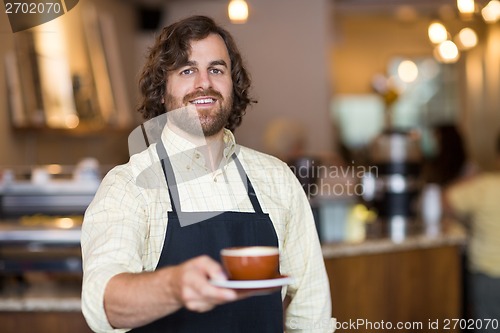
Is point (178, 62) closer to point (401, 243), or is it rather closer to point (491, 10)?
point (491, 10)

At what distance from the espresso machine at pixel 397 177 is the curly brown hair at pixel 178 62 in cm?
214

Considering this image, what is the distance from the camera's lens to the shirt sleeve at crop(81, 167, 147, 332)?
53.9 inches

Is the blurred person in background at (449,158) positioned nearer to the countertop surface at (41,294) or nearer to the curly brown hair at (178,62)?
the countertop surface at (41,294)

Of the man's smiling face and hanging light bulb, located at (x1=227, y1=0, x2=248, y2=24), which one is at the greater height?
hanging light bulb, located at (x1=227, y1=0, x2=248, y2=24)

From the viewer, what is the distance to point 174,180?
173cm

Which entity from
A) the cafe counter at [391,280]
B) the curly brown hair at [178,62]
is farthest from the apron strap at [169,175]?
the cafe counter at [391,280]

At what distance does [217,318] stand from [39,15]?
95 cm

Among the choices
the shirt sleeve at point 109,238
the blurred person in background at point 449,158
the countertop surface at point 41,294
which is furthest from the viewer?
the blurred person in background at point 449,158

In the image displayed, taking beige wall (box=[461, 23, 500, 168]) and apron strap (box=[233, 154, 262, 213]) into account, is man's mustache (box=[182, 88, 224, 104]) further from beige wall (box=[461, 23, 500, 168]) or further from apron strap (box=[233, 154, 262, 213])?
beige wall (box=[461, 23, 500, 168])

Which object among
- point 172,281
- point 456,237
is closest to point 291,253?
point 172,281

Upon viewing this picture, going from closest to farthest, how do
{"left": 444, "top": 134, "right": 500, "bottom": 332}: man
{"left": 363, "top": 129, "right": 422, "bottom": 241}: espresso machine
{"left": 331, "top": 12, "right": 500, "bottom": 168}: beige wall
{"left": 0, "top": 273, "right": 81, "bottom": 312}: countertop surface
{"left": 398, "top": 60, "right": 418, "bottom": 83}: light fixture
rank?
1. {"left": 0, "top": 273, "right": 81, "bottom": 312}: countertop surface
2. {"left": 444, "top": 134, "right": 500, "bottom": 332}: man
3. {"left": 363, "top": 129, "right": 422, "bottom": 241}: espresso machine
4. {"left": 331, "top": 12, "right": 500, "bottom": 168}: beige wall
5. {"left": 398, "top": 60, "right": 418, "bottom": 83}: light fixture

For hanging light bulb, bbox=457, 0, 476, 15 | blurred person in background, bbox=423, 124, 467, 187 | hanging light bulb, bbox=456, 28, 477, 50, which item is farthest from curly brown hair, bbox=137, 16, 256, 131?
hanging light bulb, bbox=456, 28, 477, 50

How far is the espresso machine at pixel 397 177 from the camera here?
13.1 feet

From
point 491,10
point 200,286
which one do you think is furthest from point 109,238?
point 491,10
